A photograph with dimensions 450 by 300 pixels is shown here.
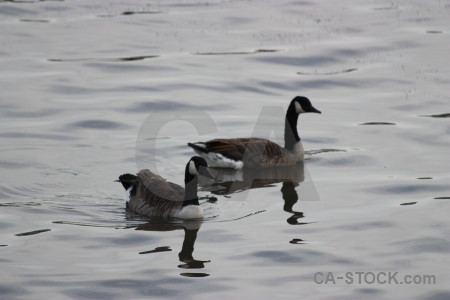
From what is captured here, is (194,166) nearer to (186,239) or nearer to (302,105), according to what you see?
(186,239)

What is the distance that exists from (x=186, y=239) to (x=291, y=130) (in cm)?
572

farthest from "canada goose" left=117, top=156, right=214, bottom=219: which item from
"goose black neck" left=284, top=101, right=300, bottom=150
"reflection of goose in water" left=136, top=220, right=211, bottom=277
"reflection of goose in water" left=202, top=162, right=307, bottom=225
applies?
"goose black neck" left=284, top=101, right=300, bottom=150

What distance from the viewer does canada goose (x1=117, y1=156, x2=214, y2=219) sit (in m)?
13.4

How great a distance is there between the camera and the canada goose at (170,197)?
44.1 ft

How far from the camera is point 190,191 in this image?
13.7m

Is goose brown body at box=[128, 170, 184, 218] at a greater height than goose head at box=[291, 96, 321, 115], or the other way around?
goose head at box=[291, 96, 321, 115]

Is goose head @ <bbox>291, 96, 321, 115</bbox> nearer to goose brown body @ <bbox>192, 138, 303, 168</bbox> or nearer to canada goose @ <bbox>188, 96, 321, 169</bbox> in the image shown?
canada goose @ <bbox>188, 96, 321, 169</bbox>

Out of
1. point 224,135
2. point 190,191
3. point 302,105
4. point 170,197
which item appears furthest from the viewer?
point 224,135

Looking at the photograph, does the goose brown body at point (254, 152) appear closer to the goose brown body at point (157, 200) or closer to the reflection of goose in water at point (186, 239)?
the goose brown body at point (157, 200)

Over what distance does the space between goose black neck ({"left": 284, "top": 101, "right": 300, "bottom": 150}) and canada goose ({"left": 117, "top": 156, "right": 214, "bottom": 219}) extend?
3456mm

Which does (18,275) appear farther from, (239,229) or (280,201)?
(280,201)

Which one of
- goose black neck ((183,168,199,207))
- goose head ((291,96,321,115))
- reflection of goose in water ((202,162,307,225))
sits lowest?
reflection of goose in water ((202,162,307,225))

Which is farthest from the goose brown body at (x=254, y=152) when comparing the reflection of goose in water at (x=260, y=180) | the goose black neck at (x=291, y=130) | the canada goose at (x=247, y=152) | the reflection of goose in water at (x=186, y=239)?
the reflection of goose in water at (x=186, y=239)

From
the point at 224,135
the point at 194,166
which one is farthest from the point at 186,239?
the point at 224,135
